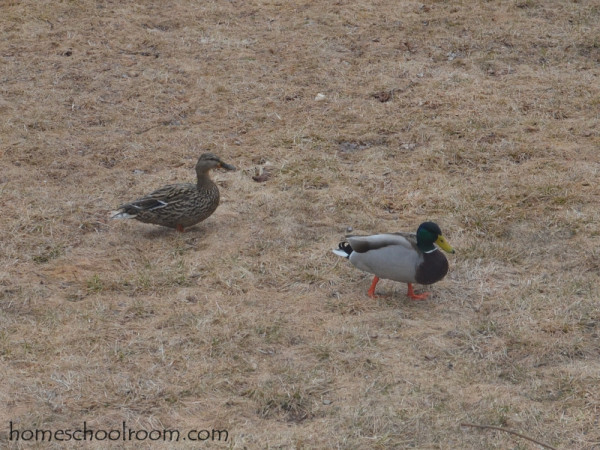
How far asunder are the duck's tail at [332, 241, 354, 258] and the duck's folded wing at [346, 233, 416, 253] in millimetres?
100

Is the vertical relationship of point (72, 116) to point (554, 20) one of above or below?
below

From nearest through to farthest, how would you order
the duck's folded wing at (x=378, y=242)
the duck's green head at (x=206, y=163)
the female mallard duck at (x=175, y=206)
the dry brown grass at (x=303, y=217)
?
the dry brown grass at (x=303, y=217), the duck's folded wing at (x=378, y=242), the female mallard duck at (x=175, y=206), the duck's green head at (x=206, y=163)

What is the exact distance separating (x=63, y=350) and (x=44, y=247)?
1.39m

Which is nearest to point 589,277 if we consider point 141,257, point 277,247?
point 277,247

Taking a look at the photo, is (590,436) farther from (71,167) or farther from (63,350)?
(71,167)

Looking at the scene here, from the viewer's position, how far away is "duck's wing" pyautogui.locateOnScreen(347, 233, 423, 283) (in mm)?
5246

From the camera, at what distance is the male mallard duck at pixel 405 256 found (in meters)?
5.22

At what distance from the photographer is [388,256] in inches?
207

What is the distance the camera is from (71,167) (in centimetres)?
714

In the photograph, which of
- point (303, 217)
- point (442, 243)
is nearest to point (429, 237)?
point (442, 243)

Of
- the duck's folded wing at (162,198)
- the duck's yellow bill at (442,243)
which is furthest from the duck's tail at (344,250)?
the duck's folded wing at (162,198)

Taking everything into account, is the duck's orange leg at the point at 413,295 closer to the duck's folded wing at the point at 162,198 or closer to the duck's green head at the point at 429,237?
the duck's green head at the point at 429,237

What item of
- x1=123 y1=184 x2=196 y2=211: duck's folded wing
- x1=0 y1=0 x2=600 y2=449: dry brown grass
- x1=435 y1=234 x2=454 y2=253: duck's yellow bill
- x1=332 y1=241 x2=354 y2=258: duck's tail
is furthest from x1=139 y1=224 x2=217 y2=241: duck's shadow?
x1=435 y1=234 x2=454 y2=253: duck's yellow bill

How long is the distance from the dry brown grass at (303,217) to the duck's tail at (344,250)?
19 cm
